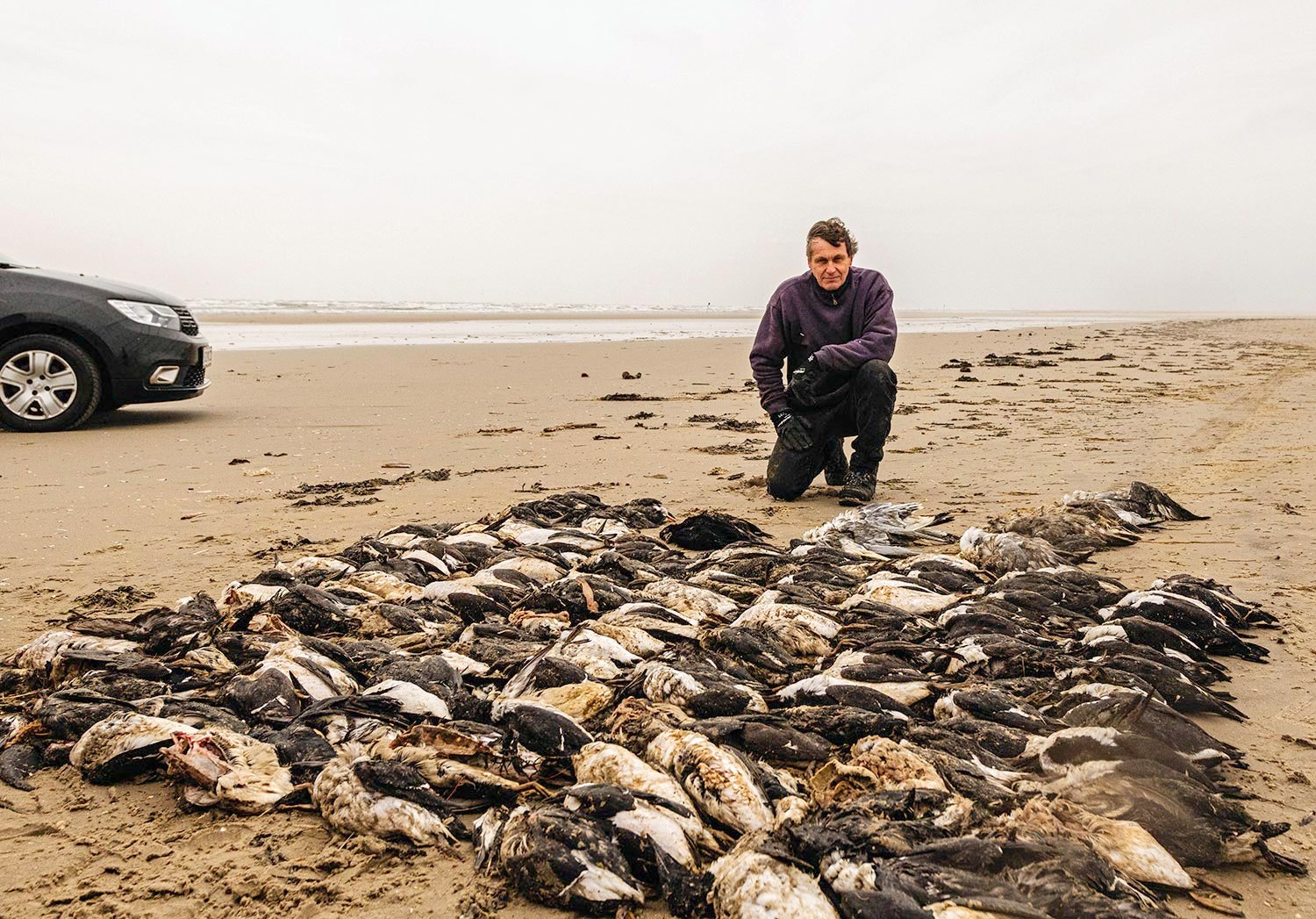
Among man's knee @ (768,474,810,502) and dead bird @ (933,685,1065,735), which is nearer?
dead bird @ (933,685,1065,735)

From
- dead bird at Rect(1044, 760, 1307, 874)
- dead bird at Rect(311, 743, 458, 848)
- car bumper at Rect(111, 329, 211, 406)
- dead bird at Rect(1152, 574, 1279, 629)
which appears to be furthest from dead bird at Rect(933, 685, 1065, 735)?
car bumper at Rect(111, 329, 211, 406)

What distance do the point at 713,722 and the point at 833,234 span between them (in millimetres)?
4590

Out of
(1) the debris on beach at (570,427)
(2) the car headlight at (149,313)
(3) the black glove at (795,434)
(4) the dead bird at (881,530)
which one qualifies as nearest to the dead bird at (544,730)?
(4) the dead bird at (881,530)

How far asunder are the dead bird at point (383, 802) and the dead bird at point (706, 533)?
292cm

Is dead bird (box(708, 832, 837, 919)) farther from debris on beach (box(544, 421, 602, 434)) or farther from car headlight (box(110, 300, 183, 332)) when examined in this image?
car headlight (box(110, 300, 183, 332))

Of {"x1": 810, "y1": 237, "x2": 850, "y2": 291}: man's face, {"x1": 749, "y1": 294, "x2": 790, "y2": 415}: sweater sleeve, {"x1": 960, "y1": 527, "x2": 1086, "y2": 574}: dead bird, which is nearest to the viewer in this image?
{"x1": 960, "y1": 527, "x2": 1086, "y2": 574}: dead bird

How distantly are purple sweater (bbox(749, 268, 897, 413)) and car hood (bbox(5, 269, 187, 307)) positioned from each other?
680 centimetres

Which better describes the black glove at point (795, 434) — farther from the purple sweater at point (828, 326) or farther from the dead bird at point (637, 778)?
the dead bird at point (637, 778)

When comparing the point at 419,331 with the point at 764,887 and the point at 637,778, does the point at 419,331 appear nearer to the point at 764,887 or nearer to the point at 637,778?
the point at 637,778

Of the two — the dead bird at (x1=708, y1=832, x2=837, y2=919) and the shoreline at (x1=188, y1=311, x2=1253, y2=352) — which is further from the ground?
the shoreline at (x1=188, y1=311, x2=1253, y2=352)

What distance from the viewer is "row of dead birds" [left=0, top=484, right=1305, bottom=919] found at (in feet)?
7.32

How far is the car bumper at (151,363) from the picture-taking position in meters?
9.64

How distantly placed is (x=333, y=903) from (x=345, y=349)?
1825 centimetres

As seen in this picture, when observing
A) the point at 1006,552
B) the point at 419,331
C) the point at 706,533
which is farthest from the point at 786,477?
the point at 419,331
